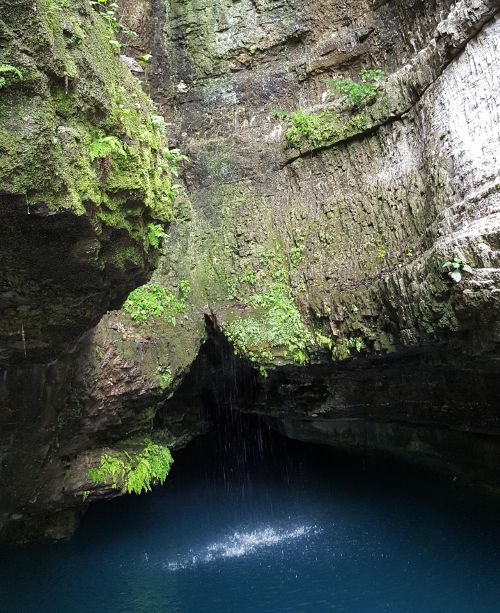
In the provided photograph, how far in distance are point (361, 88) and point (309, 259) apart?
234 cm

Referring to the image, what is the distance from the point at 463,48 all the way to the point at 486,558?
5.98 meters

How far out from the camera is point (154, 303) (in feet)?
21.6

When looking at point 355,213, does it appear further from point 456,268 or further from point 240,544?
point 240,544

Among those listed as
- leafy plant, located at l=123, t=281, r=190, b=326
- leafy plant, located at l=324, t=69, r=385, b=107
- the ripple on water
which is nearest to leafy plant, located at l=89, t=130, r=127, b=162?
leafy plant, located at l=123, t=281, r=190, b=326

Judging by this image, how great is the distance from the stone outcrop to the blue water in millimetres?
589

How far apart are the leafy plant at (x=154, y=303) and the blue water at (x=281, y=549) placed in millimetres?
3356

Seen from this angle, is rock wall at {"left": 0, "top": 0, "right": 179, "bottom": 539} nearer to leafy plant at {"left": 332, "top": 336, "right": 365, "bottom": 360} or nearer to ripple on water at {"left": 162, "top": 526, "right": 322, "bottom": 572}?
leafy plant at {"left": 332, "top": 336, "right": 365, "bottom": 360}

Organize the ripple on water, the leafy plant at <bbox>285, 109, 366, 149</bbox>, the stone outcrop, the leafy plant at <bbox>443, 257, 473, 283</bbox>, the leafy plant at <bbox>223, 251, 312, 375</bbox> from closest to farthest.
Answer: the leafy plant at <bbox>443, 257, 473, 283</bbox> < the stone outcrop < the leafy plant at <bbox>223, 251, 312, 375</bbox> < the leafy plant at <bbox>285, 109, 366, 149</bbox> < the ripple on water

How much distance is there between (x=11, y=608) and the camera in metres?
6.11

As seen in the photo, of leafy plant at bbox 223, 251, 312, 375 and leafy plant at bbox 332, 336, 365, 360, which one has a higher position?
leafy plant at bbox 223, 251, 312, 375

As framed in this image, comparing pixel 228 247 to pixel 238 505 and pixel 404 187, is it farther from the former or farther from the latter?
pixel 238 505

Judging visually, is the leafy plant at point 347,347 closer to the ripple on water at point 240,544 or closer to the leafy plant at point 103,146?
the ripple on water at point 240,544

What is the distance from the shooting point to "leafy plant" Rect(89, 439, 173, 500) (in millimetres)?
6066

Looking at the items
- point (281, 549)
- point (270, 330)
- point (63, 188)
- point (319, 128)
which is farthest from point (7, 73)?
point (281, 549)
